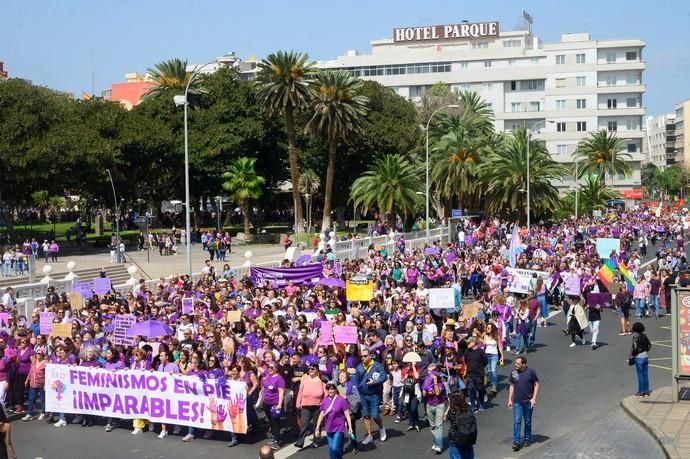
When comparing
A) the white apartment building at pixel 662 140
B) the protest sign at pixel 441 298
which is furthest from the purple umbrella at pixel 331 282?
the white apartment building at pixel 662 140

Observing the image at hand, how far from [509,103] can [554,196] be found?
131ft

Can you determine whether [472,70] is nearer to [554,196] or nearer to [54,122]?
[554,196]

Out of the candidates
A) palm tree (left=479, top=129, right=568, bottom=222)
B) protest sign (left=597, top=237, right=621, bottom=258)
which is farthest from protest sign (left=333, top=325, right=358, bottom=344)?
palm tree (left=479, top=129, right=568, bottom=222)

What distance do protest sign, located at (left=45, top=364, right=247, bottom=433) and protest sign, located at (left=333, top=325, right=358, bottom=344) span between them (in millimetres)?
2676

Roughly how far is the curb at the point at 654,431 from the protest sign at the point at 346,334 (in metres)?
4.94

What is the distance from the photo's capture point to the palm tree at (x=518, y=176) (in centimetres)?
6244

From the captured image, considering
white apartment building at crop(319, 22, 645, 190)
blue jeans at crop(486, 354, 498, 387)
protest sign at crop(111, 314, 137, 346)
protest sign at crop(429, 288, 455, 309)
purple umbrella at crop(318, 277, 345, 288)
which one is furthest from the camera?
white apartment building at crop(319, 22, 645, 190)

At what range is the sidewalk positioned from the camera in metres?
13.5

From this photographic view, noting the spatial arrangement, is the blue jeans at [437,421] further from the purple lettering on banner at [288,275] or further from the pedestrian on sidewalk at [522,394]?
the purple lettering on banner at [288,275]

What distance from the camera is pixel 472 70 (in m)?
104

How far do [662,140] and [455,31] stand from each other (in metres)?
81.7

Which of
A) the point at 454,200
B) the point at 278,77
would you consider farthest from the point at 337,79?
the point at 454,200

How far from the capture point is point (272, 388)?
14.3 meters

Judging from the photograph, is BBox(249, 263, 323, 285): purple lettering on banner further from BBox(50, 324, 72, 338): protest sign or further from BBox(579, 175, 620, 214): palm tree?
BBox(579, 175, 620, 214): palm tree
